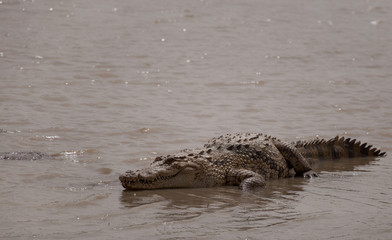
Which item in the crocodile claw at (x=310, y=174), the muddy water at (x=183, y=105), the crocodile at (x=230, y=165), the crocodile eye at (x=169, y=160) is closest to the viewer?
the muddy water at (x=183, y=105)

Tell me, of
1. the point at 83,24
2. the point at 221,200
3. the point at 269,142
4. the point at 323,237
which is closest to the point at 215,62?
the point at 83,24

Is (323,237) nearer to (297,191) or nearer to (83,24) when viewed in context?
(297,191)

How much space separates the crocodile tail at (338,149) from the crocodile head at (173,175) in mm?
1918

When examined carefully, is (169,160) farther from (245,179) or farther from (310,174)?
(310,174)

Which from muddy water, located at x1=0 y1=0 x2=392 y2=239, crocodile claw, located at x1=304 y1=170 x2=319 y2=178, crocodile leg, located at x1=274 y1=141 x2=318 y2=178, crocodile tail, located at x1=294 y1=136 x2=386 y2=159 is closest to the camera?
muddy water, located at x1=0 y1=0 x2=392 y2=239

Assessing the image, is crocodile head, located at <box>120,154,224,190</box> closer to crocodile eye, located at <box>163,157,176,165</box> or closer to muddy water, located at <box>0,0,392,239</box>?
crocodile eye, located at <box>163,157,176,165</box>

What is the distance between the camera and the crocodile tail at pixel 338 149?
394 inches

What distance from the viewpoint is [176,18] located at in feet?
73.2

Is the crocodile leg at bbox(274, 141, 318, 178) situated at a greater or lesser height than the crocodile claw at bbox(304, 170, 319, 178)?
greater

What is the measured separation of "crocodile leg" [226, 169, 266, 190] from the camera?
8.30 metres

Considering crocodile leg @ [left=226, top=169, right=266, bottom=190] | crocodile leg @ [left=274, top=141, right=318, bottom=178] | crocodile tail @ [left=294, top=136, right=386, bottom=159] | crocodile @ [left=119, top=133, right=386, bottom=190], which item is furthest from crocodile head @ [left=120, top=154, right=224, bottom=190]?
crocodile tail @ [left=294, top=136, right=386, bottom=159]

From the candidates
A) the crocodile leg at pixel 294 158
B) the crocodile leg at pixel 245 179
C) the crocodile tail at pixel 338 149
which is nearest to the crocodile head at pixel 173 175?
the crocodile leg at pixel 245 179

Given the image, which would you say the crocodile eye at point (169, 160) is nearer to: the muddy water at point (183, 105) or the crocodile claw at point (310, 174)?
the muddy water at point (183, 105)

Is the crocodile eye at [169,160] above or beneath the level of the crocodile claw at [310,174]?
above
